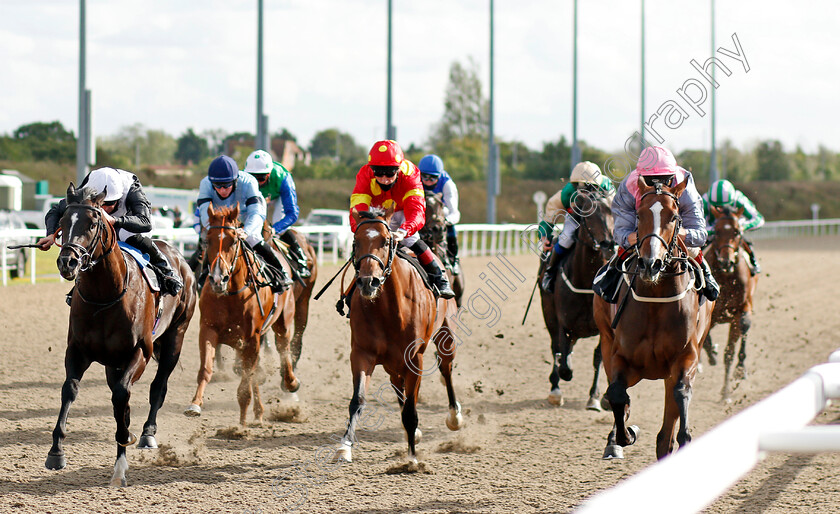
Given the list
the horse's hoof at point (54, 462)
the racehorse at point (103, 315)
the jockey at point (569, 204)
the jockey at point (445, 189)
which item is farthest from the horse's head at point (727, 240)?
the horse's hoof at point (54, 462)

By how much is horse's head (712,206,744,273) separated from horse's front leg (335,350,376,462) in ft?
14.4

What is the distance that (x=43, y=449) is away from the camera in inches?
239

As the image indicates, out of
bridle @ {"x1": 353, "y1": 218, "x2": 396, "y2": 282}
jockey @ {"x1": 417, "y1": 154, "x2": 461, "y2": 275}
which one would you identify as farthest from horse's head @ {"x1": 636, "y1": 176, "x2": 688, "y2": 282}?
jockey @ {"x1": 417, "y1": 154, "x2": 461, "y2": 275}

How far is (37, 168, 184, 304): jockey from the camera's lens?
220 inches

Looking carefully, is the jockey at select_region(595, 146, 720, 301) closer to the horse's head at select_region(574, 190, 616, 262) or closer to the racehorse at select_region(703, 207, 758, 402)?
the horse's head at select_region(574, 190, 616, 262)

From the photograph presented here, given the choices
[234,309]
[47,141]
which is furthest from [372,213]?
[47,141]

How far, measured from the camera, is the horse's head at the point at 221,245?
642 centimetres

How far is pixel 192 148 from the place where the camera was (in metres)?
83.6

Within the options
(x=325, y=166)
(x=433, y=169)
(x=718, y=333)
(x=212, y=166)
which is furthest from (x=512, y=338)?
(x=325, y=166)

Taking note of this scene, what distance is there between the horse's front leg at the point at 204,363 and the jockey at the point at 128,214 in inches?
29.9

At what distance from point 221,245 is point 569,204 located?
3038 mm

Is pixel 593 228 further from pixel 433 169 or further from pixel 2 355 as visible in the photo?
pixel 2 355

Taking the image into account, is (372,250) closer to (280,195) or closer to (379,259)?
(379,259)

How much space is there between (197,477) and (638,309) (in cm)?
277
